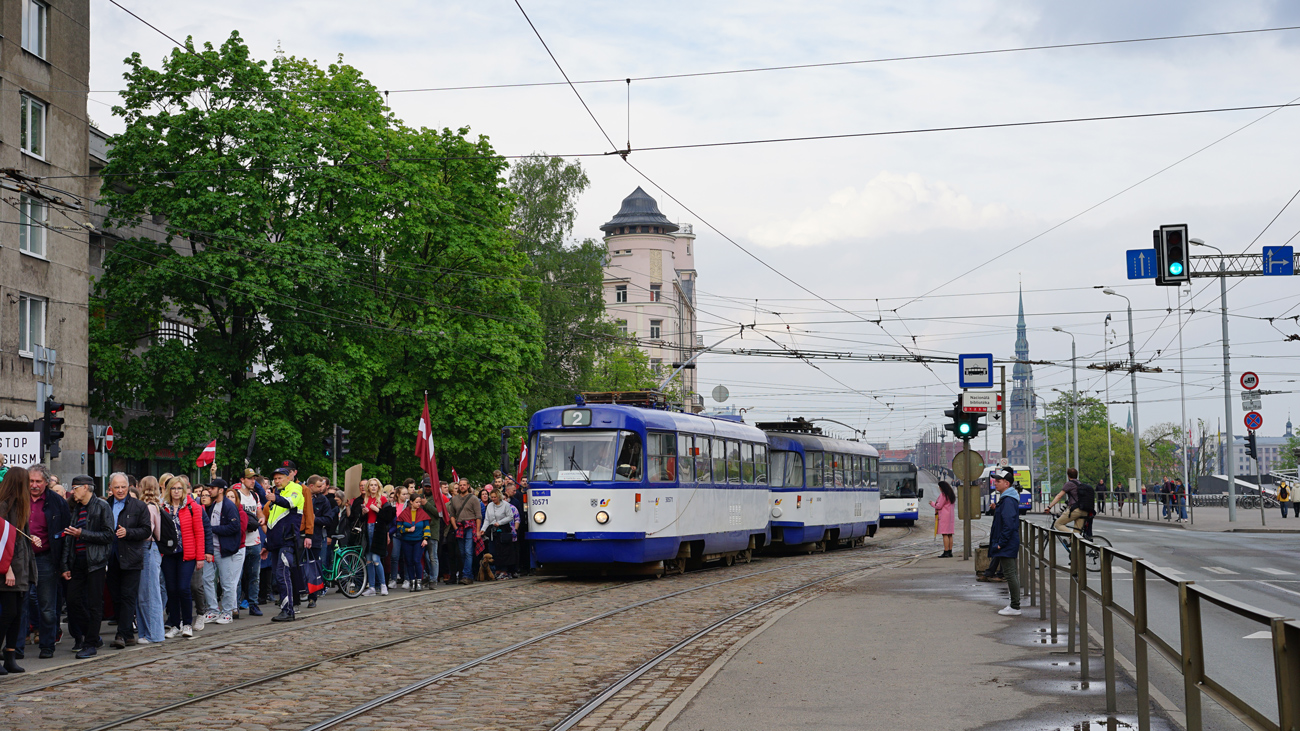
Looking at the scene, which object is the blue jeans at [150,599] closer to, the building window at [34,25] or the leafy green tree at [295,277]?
the leafy green tree at [295,277]

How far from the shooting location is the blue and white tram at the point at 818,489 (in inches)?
1242

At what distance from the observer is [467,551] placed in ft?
74.7

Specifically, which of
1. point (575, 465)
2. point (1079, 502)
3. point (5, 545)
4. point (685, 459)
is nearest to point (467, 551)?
point (575, 465)

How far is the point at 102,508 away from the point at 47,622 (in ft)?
3.81

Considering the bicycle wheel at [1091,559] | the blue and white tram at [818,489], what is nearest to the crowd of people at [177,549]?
the bicycle wheel at [1091,559]

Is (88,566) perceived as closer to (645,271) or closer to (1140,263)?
(1140,263)

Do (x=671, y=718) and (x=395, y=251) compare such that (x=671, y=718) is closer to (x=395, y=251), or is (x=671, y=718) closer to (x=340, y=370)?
(x=340, y=370)

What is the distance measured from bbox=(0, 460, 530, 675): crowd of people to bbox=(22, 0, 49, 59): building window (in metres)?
19.2

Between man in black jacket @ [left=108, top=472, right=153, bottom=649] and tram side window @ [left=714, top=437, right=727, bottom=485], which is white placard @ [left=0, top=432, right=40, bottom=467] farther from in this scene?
tram side window @ [left=714, top=437, right=727, bottom=485]

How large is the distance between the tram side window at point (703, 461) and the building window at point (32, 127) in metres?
19.1

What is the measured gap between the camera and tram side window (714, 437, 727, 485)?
2636 cm

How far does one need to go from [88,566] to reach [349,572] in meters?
6.88

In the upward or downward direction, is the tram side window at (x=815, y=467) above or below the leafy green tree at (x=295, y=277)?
below

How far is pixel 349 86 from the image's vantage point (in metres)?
38.1
